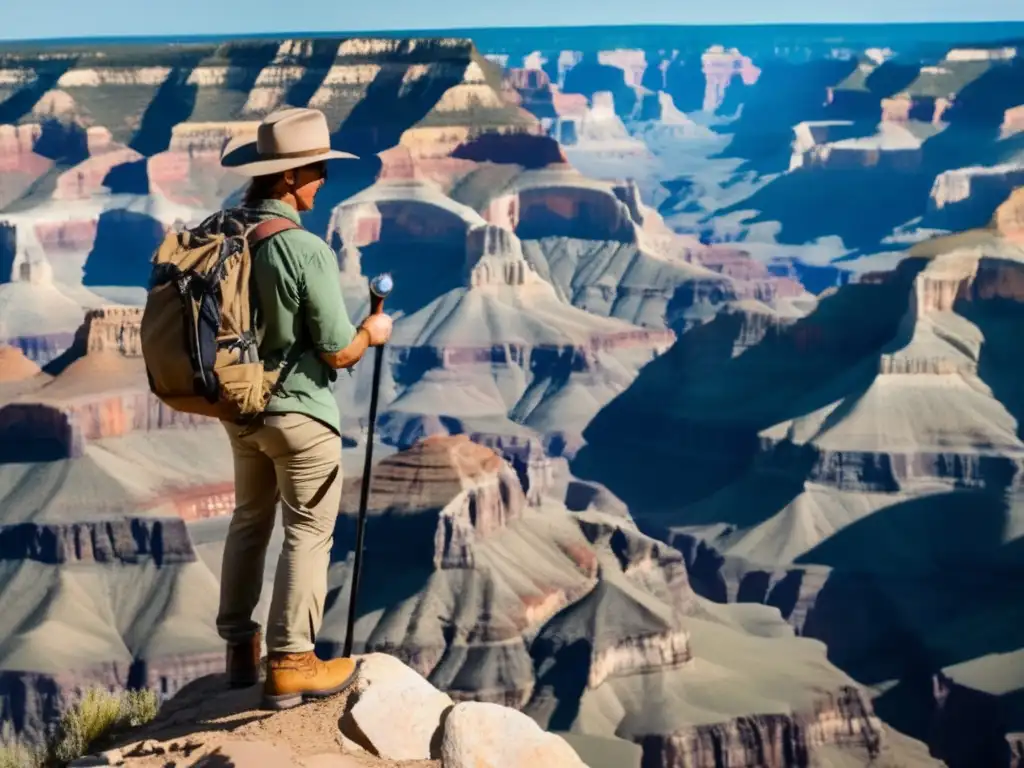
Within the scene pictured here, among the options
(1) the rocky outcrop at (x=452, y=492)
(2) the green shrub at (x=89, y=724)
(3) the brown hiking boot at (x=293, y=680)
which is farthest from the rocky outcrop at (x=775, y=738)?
(3) the brown hiking boot at (x=293, y=680)

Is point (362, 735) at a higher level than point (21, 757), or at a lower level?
higher

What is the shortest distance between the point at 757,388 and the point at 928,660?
39.8 metres

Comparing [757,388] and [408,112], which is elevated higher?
[408,112]

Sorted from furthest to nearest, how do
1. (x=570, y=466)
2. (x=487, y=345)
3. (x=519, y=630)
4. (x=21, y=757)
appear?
(x=487, y=345) → (x=570, y=466) → (x=519, y=630) → (x=21, y=757)

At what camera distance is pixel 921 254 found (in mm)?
117062

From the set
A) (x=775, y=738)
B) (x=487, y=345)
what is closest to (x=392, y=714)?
(x=775, y=738)

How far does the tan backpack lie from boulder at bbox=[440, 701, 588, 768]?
9.27 ft

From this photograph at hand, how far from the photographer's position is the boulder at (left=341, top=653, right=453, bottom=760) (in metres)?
16.5

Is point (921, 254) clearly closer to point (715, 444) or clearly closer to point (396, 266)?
point (715, 444)

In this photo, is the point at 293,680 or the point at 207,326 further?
the point at 293,680

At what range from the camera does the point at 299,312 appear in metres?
16.2

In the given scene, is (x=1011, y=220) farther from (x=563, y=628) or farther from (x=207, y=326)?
(x=207, y=326)

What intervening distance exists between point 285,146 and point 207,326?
5.76 feet

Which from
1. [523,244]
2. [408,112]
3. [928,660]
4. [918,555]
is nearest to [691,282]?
[523,244]
